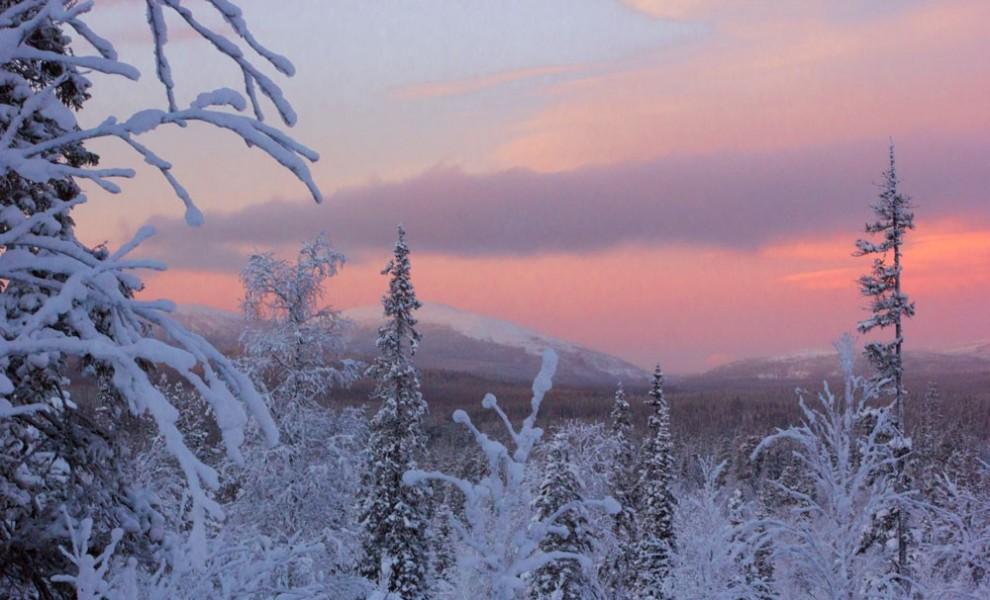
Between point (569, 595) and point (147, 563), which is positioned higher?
point (147, 563)

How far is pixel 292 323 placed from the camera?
20641mm

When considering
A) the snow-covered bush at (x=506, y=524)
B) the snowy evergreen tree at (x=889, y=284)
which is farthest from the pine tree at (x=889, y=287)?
the snow-covered bush at (x=506, y=524)

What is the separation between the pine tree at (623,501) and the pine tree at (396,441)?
9.26m

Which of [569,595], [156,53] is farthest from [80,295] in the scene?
[569,595]

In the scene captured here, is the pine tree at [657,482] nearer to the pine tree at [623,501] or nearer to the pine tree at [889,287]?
the pine tree at [623,501]

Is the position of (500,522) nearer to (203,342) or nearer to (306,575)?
(203,342)

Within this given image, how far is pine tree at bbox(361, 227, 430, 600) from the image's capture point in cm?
2923

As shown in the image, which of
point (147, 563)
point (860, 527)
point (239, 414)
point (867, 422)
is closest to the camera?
point (239, 414)

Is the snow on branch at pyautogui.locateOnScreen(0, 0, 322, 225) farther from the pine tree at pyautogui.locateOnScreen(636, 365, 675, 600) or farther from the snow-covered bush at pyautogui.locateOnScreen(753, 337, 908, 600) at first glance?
the pine tree at pyautogui.locateOnScreen(636, 365, 675, 600)

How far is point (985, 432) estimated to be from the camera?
145 metres

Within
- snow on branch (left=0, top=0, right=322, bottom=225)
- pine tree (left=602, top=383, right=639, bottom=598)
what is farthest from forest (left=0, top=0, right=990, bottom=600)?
pine tree (left=602, top=383, right=639, bottom=598)

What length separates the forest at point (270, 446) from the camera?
2.53 metres

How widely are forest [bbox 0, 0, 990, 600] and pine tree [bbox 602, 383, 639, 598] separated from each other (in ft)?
4.33

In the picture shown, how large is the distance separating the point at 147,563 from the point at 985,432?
167157 millimetres
